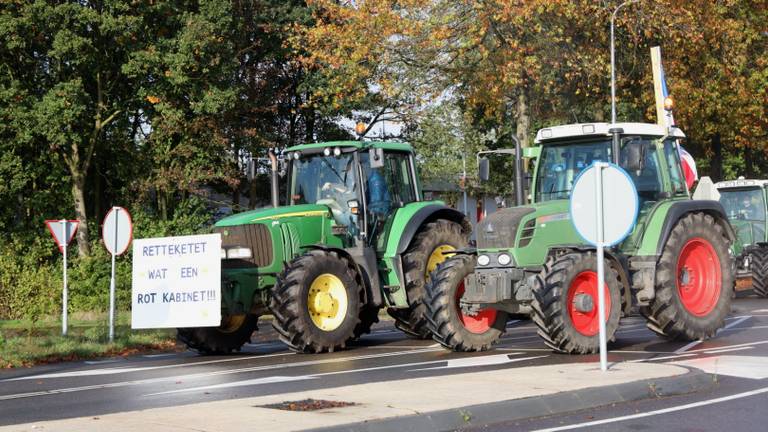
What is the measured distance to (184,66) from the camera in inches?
1446

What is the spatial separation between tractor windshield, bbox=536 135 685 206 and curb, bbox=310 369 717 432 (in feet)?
15.9

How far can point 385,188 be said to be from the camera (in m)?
18.7

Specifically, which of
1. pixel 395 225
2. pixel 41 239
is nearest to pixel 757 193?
pixel 395 225

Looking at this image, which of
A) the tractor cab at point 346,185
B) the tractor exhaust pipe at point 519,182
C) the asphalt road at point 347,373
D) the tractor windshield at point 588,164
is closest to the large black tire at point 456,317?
the asphalt road at point 347,373

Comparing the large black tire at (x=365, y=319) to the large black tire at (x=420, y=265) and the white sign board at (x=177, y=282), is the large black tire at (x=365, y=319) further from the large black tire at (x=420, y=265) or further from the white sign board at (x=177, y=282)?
the white sign board at (x=177, y=282)

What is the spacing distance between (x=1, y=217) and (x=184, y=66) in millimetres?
7839

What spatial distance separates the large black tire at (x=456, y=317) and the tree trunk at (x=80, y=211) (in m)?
24.2

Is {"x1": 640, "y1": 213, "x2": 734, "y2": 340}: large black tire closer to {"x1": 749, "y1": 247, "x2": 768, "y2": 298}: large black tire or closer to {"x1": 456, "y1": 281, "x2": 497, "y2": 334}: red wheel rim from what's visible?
{"x1": 456, "y1": 281, "x2": 497, "y2": 334}: red wheel rim

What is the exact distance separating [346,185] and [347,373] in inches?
190

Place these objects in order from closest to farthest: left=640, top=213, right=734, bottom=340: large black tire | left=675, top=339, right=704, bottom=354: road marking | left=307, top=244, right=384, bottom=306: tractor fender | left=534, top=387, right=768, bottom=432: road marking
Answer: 1. left=534, top=387, right=768, bottom=432: road marking
2. left=675, top=339, right=704, bottom=354: road marking
3. left=640, top=213, right=734, bottom=340: large black tire
4. left=307, top=244, right=384, bottom=306: tractor fender

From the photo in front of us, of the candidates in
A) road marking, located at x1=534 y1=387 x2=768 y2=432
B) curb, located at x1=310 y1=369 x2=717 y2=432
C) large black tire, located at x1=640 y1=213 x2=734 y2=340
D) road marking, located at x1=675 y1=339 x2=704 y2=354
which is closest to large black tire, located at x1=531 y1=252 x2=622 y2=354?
road marking, located at x1=675 y1=339 x2=704 y2=354

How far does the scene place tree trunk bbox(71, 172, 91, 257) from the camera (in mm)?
38156

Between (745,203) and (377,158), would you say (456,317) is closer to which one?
(377,158)

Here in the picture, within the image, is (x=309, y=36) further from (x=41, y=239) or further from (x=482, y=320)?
(x=482, y=320)
